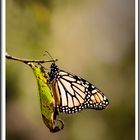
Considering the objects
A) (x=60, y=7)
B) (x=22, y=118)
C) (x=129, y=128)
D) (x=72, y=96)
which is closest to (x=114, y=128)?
(x=129, y=128)

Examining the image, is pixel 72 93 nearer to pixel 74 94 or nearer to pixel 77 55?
pixel 74 94

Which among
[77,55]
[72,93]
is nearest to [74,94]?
[72,93]

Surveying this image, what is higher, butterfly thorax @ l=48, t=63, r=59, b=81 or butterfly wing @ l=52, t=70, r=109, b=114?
butterfly thorax @ l=48, t=63, r=59, b=81

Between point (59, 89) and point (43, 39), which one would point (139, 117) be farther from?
point (43, 39)

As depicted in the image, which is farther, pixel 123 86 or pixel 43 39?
pixel 123 86

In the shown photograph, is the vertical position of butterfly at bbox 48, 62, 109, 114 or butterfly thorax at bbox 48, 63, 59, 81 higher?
butterfly thorax at bbox 48, 63, 59, 81
